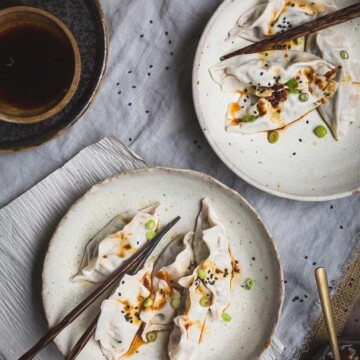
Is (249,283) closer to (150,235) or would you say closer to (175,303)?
(175,303)

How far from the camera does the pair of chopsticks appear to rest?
1782mm

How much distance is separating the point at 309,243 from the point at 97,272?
2.42 ft

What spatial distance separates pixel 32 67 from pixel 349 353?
4.63 ft

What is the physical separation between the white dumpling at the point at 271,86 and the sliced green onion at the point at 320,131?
0.22 feet

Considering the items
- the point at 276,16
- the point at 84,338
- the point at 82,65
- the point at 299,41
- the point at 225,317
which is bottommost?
the point at 225,317

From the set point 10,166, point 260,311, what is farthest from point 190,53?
point 260,311

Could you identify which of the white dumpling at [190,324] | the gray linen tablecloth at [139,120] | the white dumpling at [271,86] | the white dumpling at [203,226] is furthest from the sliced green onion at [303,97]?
the white dumpling at [190,324]

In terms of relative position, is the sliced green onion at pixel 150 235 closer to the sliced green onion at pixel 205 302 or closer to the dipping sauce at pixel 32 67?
the sliced green onion at pixel 205 302

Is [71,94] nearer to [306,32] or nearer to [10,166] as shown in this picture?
[10,166]

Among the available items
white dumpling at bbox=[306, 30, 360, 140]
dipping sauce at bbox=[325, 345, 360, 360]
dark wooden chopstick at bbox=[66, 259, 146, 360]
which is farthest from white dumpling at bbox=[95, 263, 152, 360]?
white dumpling at bbox=[306, 30, 360, 140]

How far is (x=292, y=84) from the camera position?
197cm

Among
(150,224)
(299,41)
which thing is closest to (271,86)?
(299,41)

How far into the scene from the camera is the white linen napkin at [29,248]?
1.96m

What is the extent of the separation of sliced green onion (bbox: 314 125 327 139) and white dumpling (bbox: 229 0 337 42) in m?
0.35
